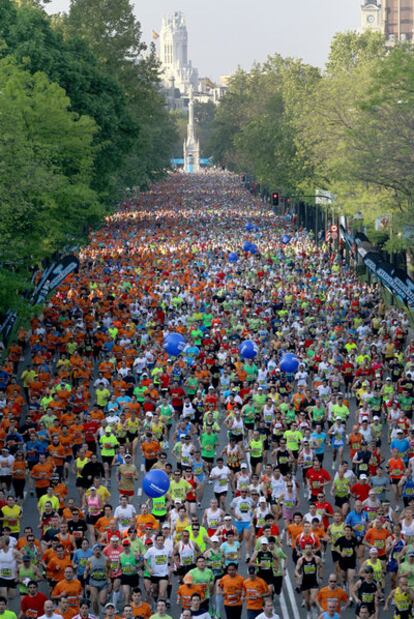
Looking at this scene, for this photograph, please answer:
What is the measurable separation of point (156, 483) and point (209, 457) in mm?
4464

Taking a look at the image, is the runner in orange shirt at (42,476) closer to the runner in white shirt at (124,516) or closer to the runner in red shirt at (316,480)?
the runner in white shirt at (124,516)

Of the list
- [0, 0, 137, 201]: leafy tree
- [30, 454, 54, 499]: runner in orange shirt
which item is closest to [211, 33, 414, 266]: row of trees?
[0, 0, 137, 201]: leafy tree

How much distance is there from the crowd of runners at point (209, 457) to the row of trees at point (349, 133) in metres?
4.11

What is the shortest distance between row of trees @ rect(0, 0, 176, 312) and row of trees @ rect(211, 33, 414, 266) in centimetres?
848

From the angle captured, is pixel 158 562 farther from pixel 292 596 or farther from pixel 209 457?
pixel 209 457

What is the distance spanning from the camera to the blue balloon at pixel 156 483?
18938mm

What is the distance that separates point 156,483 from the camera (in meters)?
19.0

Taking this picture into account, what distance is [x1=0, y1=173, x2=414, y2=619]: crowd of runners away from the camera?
1656 centimetres

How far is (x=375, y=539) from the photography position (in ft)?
56.8

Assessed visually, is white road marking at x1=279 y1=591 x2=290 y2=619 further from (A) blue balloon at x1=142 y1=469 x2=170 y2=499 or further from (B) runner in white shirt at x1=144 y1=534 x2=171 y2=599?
(A) blue balloon at x1=142 y1=469 x2=170 y2=499

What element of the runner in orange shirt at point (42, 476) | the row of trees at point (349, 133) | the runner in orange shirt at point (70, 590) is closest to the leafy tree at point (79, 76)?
the row of trees at point (349, 133)

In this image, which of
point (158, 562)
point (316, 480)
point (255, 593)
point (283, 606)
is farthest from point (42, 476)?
point (255, 593)

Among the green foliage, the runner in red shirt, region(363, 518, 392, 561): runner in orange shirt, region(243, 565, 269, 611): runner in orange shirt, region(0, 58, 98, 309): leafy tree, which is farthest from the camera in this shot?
the green foliage

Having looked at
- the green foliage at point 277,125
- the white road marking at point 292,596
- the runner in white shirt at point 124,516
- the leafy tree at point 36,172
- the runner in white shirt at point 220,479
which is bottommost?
the green foliage at point 277,125
